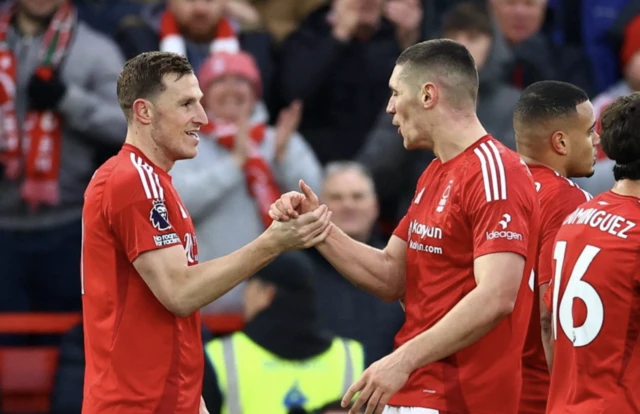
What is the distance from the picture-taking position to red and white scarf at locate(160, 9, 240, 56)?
8508mm

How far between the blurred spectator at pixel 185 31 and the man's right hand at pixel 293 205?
3280 millimetres

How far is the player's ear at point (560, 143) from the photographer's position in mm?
5570

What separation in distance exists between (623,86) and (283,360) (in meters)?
3.59

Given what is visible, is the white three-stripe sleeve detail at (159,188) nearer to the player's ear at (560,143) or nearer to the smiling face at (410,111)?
the smiling face at (410,111)

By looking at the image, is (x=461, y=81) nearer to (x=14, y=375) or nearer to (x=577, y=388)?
(x=577, y=388)

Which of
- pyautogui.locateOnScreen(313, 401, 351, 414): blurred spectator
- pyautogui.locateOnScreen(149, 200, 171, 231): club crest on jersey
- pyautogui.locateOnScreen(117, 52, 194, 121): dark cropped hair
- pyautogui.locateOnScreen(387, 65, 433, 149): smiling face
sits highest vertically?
pyautogui.locateOnScreen(117, 52, 194, 121): dark cropped hair

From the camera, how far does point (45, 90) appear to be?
819cm

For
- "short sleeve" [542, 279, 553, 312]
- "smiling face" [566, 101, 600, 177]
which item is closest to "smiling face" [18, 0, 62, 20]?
"smiling face" [566, 101, 600, 177]

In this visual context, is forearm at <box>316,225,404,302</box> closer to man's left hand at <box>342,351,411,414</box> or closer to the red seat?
man's left hand at <box>342,351,411,414</box>

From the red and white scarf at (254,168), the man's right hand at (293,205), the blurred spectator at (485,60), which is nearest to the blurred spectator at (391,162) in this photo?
the blurred spectator at (485,60)

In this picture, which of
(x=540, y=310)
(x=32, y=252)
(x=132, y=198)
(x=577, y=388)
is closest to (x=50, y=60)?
(x=32, y=252)

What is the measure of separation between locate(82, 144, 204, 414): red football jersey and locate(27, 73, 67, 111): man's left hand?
10.2 feet

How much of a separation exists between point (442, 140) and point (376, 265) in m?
0.63

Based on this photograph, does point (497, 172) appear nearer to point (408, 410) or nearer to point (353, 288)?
point (408, 410)
